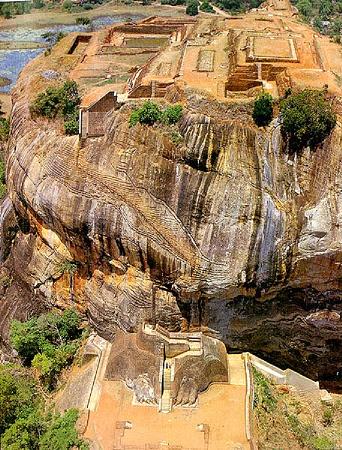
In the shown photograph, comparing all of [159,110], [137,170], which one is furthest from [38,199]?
[159,110]

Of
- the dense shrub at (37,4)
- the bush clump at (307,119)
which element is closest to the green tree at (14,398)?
the bush clump at (307,119)

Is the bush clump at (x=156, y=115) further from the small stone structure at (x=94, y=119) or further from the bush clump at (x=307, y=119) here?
the bush clump at (x=307, y=119)

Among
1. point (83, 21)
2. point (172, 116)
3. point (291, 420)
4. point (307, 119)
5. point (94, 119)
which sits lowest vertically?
point (291, 420)

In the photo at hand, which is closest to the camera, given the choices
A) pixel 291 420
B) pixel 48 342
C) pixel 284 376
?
pixel 291 420

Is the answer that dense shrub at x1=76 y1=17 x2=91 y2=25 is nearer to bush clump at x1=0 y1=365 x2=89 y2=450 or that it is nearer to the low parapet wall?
bush clump at x1=0 y1=365 x2=89 y2=450

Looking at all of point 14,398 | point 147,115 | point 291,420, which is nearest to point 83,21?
point 147,115

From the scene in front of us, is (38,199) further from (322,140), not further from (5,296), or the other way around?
(322,140)

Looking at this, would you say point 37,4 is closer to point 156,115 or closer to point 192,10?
point 192,10
